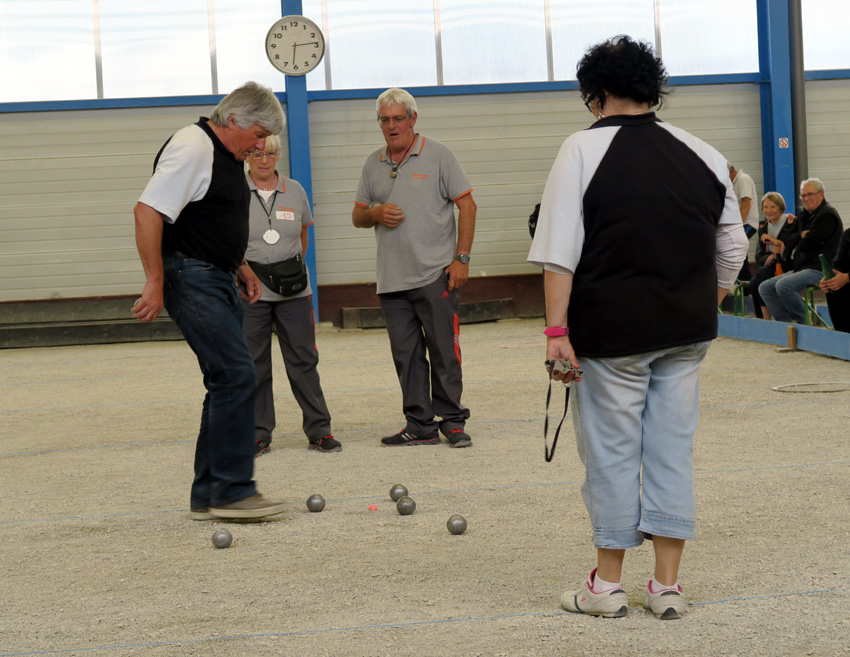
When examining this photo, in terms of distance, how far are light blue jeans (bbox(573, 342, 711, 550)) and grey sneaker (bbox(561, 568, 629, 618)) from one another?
5.0 inches

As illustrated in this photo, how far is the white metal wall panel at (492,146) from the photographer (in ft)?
40.7

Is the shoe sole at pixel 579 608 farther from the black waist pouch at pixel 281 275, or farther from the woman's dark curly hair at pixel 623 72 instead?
the black waist pouch at pixel 281 275

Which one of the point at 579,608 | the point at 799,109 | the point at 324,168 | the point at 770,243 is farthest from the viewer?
the point at 799,109

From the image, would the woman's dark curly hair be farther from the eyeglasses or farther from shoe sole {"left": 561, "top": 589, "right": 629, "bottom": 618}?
the eyeglasses

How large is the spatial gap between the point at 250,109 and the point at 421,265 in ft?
5.13

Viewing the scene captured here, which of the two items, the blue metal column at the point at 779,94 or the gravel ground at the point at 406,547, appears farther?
the blue metal column at the point at 779,94

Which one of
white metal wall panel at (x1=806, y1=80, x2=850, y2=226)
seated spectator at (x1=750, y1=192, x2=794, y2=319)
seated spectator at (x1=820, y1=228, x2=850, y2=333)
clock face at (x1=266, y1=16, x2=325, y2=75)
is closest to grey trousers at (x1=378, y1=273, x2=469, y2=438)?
seated spectator at (x1=820, y1=228, x2=850, y2=333)

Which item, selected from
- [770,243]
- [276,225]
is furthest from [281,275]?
[770,243]

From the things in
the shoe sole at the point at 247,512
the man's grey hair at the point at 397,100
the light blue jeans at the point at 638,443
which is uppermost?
the man's grey hair at the point at 397,100

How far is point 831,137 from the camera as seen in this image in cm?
1291

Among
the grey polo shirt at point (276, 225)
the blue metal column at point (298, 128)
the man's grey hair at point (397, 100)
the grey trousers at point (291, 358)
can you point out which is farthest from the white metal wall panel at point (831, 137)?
the grey trousers at point (291, 358)

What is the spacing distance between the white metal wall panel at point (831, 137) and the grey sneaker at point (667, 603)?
11603 mm

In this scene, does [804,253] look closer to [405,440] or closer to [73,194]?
[405,440]

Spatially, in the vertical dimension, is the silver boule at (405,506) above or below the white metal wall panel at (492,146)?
below
